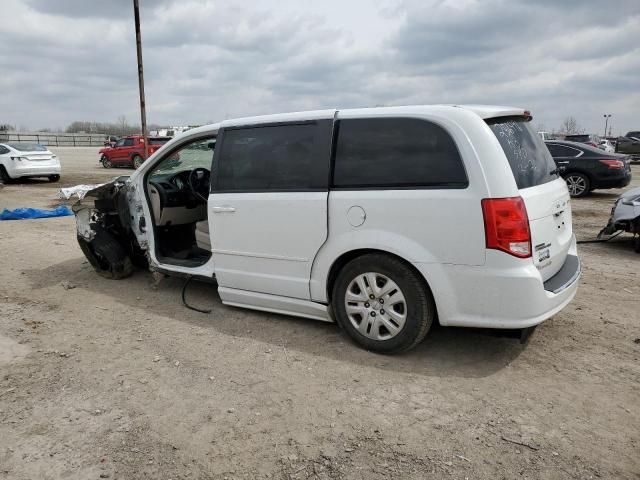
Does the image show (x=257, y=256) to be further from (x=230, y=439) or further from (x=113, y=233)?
(x=113, y=233)

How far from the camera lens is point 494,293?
336 centimetres

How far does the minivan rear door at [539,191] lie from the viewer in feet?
11.3

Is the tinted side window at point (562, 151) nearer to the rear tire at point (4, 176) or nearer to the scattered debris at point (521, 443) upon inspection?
the scattered debris at point (521, 443)

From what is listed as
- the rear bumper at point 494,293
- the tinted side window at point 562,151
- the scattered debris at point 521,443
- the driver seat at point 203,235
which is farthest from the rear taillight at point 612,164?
the scattered debris at point 521,443

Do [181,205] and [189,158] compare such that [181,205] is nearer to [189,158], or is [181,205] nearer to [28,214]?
[189,158]

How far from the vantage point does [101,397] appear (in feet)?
11.0

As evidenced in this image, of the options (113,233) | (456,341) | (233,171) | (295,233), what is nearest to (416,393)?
(456,341)

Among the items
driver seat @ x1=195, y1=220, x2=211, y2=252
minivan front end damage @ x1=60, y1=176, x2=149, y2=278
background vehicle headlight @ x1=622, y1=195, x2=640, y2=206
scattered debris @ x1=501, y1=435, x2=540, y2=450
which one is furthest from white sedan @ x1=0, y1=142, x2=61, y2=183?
scattered debris @ x1=501, y1=435, x2=540, y2=450

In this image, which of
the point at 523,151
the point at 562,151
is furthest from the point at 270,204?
the point at 562,151

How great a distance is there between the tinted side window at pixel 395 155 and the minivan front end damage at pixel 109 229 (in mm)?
2837

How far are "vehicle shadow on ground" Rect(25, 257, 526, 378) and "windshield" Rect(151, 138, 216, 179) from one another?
4.07 ft

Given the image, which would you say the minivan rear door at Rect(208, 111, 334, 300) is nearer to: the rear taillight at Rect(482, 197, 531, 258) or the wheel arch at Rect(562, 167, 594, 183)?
the rear taillight at Rect(482, 197, 531, 258)

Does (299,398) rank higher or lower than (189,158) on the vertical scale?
lower

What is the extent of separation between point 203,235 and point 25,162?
14.8 m
